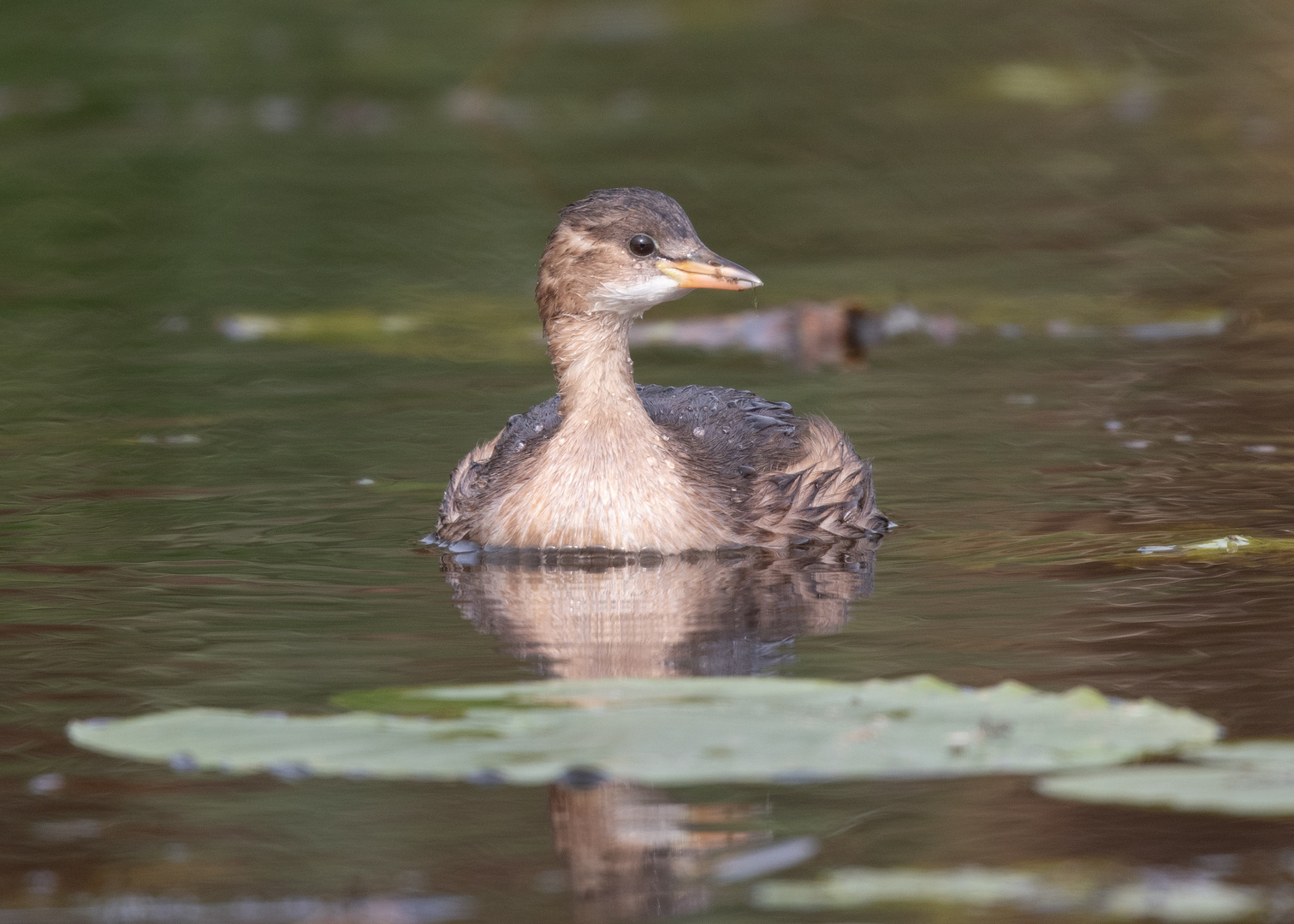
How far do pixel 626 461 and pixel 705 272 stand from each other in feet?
2.87

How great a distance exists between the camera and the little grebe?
869 cm

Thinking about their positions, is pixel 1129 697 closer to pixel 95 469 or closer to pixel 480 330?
pixel 95 469

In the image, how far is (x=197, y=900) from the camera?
4.64 meters

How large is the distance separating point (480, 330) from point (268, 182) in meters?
6.52

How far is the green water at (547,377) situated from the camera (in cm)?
511

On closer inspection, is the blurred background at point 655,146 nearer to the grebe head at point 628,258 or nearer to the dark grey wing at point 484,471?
the dark grey wing at point 484,471

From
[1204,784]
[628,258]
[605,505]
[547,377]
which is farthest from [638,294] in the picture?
[1204,784]

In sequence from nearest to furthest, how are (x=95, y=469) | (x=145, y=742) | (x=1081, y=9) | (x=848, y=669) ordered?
(x=145, y=742) < (x=848, y=669) < (x=95, y=469) < (x=1081, y=9)

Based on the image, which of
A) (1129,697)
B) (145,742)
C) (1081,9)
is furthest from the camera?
(1081,9)

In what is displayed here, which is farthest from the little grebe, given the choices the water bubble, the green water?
the water bubble

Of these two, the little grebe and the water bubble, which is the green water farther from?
the little grebe

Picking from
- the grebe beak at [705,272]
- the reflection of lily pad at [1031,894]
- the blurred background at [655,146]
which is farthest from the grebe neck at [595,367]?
the blurred background at [655,146]

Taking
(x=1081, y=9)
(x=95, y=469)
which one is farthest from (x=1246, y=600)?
(x=1081, y=9)

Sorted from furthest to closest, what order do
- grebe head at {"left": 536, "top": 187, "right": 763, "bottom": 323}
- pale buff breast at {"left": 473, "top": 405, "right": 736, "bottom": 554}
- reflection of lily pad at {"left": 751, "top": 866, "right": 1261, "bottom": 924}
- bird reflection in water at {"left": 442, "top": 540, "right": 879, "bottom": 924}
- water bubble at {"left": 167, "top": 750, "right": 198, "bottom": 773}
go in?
1. grebe head at {"left": 536, "top": 187, "right": 763, "bottom": 323}
2. pale buff breast at {"left": 473, "top": 405, "right": 736, "bottom": 554}
3. water bubble at {"left": 167, "top": 750, "right": 198, "bottom": 773}
4. bird reflection in water at {"left": 442, "top": 540, "right": 879, "bottom": 924}
5. reflection of lily pad at {"left": 751, "top": 866, "right": 1261, "bottom": 924}
